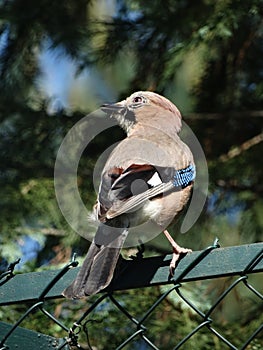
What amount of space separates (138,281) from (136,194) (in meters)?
0.59

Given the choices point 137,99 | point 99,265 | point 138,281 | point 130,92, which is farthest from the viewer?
point 130,92

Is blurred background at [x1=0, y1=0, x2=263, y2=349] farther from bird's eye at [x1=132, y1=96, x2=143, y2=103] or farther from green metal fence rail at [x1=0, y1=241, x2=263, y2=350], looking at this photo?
green metal fence rail at [x1=0, y1=241, x2=263, y2=350]

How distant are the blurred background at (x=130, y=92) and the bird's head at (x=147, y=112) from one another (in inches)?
25.2

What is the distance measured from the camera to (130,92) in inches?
191

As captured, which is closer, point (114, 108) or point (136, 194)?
point (136, 194)

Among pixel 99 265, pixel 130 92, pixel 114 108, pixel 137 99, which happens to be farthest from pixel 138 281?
pixel 130 92

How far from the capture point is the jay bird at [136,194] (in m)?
2.38

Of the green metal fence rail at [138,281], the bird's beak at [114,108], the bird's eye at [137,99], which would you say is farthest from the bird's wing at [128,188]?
the bird's eye at [137,99]

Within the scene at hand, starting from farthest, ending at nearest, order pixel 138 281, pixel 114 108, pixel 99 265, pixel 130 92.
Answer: pixel 130 92 → pixel 114 108 → pixel 99 265 → pixel 138 281

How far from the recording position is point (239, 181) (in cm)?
449

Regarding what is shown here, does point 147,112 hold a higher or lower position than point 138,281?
lower

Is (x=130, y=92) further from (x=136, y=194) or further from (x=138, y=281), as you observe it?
(x=138, y=281)

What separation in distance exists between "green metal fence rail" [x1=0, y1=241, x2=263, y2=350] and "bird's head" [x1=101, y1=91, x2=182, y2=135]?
56.3 inches

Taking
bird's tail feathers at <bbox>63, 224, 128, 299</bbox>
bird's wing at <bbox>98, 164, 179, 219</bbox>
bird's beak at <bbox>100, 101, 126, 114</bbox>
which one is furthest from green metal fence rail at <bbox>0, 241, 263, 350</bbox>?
bird's beak at <bbox>100, 101, 126, 114</bbox>
